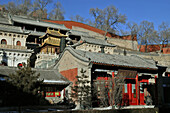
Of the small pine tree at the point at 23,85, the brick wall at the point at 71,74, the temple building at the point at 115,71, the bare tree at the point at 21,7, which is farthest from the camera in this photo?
the bare tree at the point at 21,7

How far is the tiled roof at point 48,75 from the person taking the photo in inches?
694

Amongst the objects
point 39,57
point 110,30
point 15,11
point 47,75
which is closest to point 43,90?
point 47,75

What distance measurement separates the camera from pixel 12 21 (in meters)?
41.2

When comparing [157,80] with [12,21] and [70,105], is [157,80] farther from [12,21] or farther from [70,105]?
[12,21]

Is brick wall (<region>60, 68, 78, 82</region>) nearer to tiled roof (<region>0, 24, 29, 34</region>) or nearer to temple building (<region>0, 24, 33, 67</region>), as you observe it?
temple building (<region>0, 24, 33, 67</region>)

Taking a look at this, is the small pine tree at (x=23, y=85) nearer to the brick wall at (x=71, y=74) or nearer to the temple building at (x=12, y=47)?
the brick wall at (x=71, y=74)

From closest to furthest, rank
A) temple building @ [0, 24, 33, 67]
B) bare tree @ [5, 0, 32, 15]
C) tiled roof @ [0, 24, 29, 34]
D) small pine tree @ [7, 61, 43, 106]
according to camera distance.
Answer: small pine tree @ [7, 61, 43, 106] → temple building @ [0, 24, 33, 67] → tiled roof @ [0, 24, 29, 34] → bare tree @ [5, 0, 32, 15]

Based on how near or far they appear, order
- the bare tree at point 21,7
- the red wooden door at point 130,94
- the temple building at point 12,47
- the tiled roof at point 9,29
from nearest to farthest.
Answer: the red wooden door at point 130,94 < the temple building at point 12,47 < the tiled roof at point 9,29 < the bare tree at point 21,7

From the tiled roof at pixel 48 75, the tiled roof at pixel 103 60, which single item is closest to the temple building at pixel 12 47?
the tiled roof at pixel 48 75

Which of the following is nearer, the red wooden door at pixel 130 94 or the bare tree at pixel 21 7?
the red wooden door at pixel 130 94

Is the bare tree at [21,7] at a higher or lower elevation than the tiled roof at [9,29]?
higher

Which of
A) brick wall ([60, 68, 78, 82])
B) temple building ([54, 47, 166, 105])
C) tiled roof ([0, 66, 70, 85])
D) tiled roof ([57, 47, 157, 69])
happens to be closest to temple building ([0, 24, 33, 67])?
temple building ([54, 47, 166, 105])

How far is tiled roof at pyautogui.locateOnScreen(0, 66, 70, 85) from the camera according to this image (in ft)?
57.8

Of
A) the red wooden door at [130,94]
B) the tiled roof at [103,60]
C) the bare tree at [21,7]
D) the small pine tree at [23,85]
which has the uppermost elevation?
the bare tree at [21,7]
